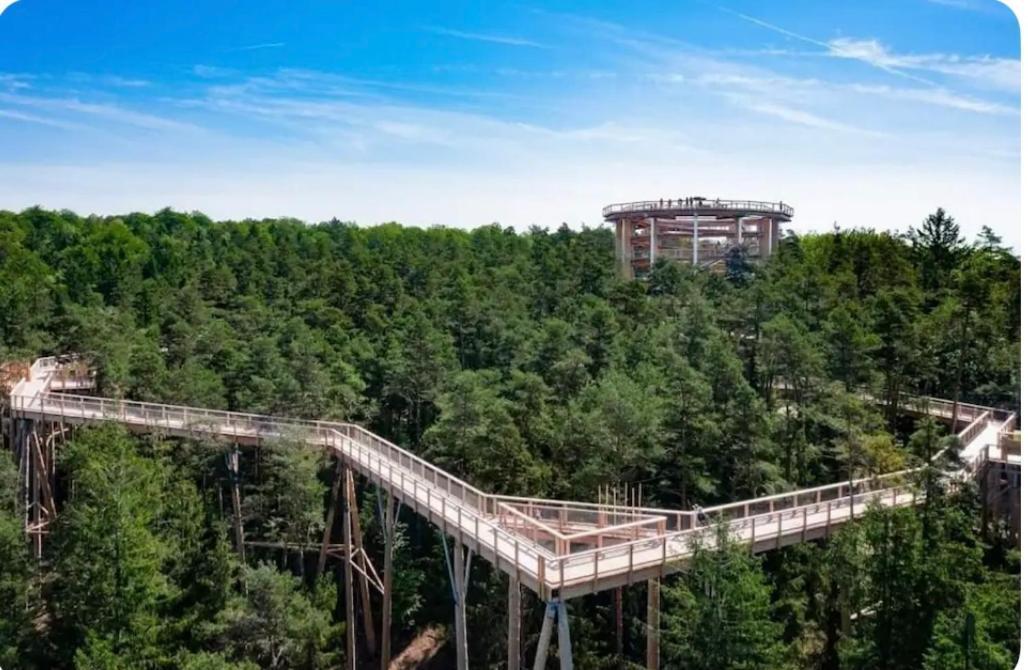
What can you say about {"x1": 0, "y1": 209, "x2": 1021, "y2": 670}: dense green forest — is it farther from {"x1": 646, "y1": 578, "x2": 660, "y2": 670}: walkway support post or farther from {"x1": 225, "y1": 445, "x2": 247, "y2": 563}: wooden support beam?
{"x1": 646, "y1": 578, "x2": 660, "y2": 670}: walkway support post

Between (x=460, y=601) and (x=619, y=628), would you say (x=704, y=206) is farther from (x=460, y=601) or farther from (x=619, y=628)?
(x=460, y=601)

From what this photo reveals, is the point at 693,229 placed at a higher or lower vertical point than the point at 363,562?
higher

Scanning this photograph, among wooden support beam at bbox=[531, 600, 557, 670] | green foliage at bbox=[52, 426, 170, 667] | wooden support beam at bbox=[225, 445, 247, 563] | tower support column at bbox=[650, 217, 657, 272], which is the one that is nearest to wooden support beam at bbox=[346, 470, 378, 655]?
wooden support beam at bbox=[225, 445, 247, 563]

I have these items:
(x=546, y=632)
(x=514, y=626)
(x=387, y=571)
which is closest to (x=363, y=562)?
(x=387, y=571)

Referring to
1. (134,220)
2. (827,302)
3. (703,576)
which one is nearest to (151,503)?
(703,576)

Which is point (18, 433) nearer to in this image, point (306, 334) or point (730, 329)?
point (306, 334)

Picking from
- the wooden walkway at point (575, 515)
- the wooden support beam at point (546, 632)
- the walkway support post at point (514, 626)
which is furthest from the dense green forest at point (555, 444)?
the walkway support post at point (514, 626)

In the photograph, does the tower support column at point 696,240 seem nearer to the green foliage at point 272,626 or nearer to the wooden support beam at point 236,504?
the wooden support beam at point 236,504

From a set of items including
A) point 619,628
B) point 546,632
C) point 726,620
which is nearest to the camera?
point 726,620
